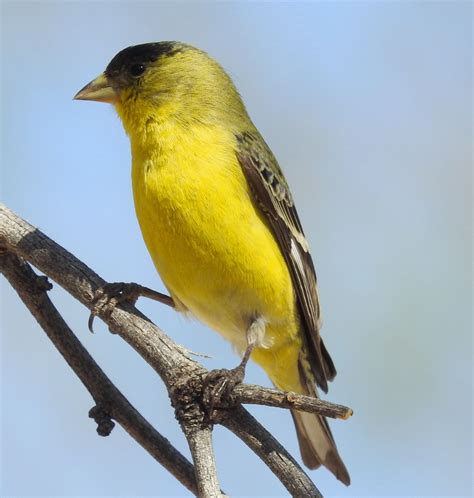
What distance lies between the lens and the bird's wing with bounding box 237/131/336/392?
17.8 ft

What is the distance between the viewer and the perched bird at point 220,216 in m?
4.93

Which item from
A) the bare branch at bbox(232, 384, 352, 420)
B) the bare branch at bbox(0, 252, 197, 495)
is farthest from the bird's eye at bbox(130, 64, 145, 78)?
the bare branch at bbox(232, 384, 352, 420)

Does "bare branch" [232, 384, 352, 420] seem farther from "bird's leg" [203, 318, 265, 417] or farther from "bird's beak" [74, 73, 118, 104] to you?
"bird's beak" [74, 73, 118, 104]

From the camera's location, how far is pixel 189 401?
3.79 meters

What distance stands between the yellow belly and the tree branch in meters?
0.67

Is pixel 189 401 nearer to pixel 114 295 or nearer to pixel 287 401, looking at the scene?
pixel 287 401

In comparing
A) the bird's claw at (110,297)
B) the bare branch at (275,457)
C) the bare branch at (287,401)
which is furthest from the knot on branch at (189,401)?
the bird's claw at (110,297)

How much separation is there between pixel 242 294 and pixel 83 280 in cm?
122

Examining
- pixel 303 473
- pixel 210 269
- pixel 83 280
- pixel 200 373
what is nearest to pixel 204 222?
pixel 210 269

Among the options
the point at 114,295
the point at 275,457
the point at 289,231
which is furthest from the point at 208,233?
the point at 275,457

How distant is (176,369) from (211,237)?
122cm

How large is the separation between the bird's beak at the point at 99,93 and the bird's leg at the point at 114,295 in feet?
5.00

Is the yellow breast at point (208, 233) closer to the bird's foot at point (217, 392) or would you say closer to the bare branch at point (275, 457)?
the bird's foot at point (217, 392)

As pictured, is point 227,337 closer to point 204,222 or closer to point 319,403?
point 204,222
